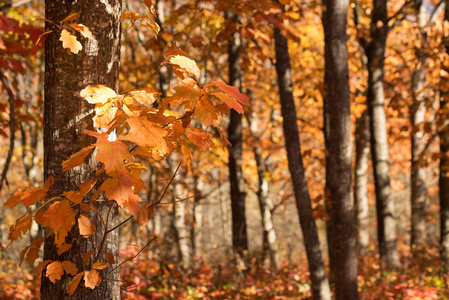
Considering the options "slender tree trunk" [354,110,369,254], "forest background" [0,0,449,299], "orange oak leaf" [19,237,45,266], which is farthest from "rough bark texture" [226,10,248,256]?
"orange oak leaf" [19,237,45,266]

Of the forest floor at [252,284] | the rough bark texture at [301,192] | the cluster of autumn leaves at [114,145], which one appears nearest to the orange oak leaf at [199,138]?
the cluster of autumn leaves at [114,145]

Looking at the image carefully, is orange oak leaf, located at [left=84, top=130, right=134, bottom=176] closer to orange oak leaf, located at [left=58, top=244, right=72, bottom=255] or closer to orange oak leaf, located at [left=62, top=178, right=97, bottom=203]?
orange oak leaf, located at [left=62, top=178, right=97, bottom=203]

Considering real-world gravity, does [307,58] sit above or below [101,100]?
above

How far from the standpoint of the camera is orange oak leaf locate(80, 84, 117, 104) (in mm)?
1580

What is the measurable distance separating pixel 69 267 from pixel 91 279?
11 cm

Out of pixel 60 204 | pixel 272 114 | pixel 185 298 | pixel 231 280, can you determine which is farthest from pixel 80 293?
pixel 272 114

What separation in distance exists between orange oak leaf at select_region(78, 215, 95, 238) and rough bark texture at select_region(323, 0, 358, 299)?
3.02 m

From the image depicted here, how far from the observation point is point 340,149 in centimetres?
413

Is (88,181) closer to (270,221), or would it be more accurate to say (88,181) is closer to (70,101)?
(70,101)

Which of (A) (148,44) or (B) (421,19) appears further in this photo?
(B) (421,19)

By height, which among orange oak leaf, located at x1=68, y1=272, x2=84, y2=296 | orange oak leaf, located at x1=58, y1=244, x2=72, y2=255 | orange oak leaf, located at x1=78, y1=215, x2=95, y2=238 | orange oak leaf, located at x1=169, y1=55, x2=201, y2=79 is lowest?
orange oak leaf, located at x1=68, y1=272, x2=84, y2=296

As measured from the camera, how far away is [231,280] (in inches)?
267

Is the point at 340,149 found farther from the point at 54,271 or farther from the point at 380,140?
the point at 380,140

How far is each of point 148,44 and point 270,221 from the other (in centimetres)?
731
